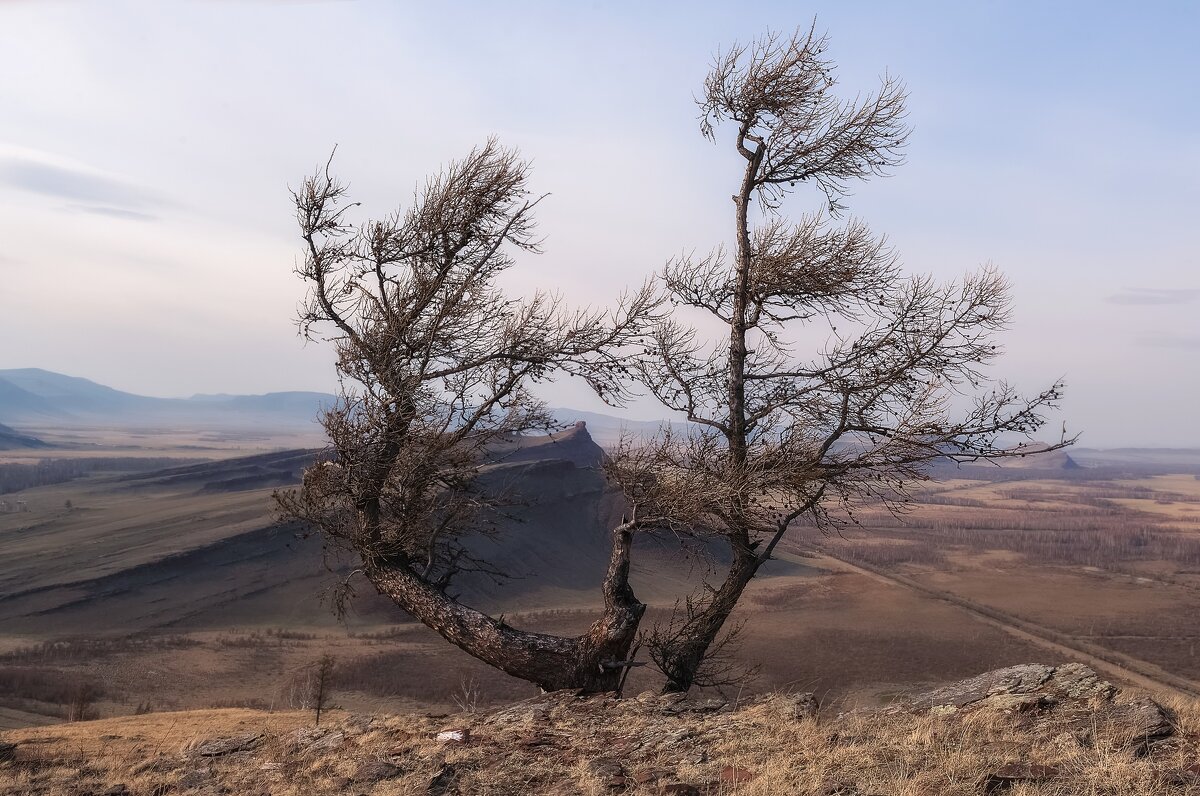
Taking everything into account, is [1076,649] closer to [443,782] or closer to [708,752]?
[708,752]

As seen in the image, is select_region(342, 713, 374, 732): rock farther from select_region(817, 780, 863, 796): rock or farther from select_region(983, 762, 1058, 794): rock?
select_region(983, 762, 1058, 794): rock

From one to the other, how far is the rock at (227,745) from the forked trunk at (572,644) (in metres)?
2.23

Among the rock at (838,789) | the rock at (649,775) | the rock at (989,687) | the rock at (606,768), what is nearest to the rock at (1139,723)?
the rock at (989,687)

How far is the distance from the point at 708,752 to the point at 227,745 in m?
5.08

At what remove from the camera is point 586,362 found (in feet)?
31.7

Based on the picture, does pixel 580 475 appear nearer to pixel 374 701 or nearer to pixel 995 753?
pixel 374 701

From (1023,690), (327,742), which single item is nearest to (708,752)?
(1023,690)

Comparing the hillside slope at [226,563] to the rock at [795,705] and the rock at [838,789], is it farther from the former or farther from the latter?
the rock at [838,789]

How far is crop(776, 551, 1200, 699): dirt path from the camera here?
2895cm

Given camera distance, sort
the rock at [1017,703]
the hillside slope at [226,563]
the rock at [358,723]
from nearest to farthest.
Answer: the rock at [1017,703]
the rock at [358,723]
the hillside slope at [226,563]

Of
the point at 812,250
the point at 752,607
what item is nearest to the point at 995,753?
the point at 812,250

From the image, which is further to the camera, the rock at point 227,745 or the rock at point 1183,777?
the rock at point 227,745

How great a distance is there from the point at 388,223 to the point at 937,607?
41.4 meters

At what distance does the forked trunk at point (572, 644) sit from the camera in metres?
8.67
